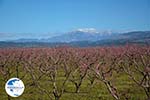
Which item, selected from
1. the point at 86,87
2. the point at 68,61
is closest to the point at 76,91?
the point at 86,87

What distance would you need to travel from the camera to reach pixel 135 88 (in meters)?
28.6

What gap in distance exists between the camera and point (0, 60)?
3809 centimetres

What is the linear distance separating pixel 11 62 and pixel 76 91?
1405cm

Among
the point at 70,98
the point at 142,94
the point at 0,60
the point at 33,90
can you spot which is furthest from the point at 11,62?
the point at 142,94

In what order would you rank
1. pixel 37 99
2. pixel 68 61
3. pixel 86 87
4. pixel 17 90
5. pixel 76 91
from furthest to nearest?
pixel 68 61
pixel 86 87
pixel 76 91
pixel 37 99
pixel 17 90

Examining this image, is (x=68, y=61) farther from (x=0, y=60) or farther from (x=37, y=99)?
(x=37, y=99)

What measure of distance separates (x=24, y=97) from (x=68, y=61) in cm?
1170

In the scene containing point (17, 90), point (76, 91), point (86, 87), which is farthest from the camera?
point (86, 87)

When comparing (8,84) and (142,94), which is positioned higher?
(8,84)

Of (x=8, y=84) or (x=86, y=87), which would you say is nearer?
(x=8, y=84)

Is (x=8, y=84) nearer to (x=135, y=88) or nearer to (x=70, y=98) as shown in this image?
(x=70, y=98)

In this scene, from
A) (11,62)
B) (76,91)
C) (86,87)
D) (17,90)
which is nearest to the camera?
(17,90)

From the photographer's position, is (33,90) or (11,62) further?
(11,62)

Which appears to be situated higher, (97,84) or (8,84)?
(8,84)
